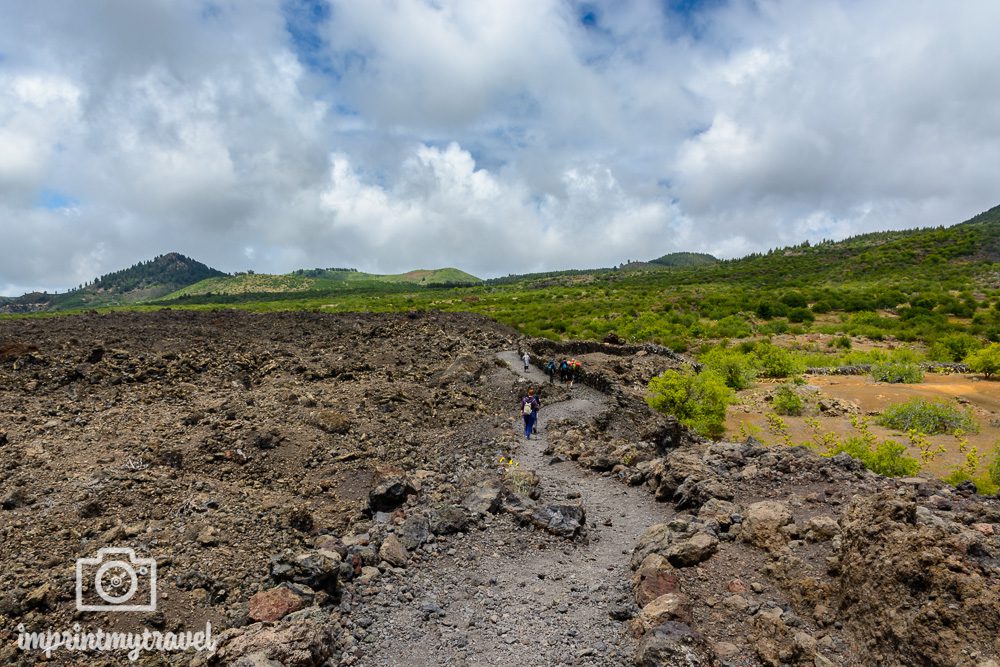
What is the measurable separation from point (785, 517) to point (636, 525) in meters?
2.85

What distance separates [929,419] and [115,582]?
70.4ft

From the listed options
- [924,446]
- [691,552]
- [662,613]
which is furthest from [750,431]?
[662,613]

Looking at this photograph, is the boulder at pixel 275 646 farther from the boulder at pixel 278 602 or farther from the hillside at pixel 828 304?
the hillside at pixel 828 304

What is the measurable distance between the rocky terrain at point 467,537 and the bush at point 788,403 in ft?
22.1

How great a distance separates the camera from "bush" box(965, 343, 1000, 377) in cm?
2289

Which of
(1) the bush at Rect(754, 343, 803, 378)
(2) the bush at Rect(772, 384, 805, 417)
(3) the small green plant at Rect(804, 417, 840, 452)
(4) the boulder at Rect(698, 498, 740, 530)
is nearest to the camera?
(4) the boulder at Rect(698, 498, 740, 530)

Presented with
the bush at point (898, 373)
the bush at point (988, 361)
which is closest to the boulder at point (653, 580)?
the bush at point (898, 373)

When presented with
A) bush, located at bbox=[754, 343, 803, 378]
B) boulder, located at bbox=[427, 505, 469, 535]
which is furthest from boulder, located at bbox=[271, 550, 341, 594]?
bush, located at bbox=[754, 343, 803, 378]

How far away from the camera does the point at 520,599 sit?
776cm

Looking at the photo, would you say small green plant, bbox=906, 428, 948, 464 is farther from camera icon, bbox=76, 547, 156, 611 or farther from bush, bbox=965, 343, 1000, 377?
camera icon, bbox=76, 547, 156, 611

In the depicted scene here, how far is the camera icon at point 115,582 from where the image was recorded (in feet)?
23.4

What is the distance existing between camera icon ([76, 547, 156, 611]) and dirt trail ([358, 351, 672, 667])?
134 inches

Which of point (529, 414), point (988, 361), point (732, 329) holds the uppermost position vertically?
point (732, 329)
